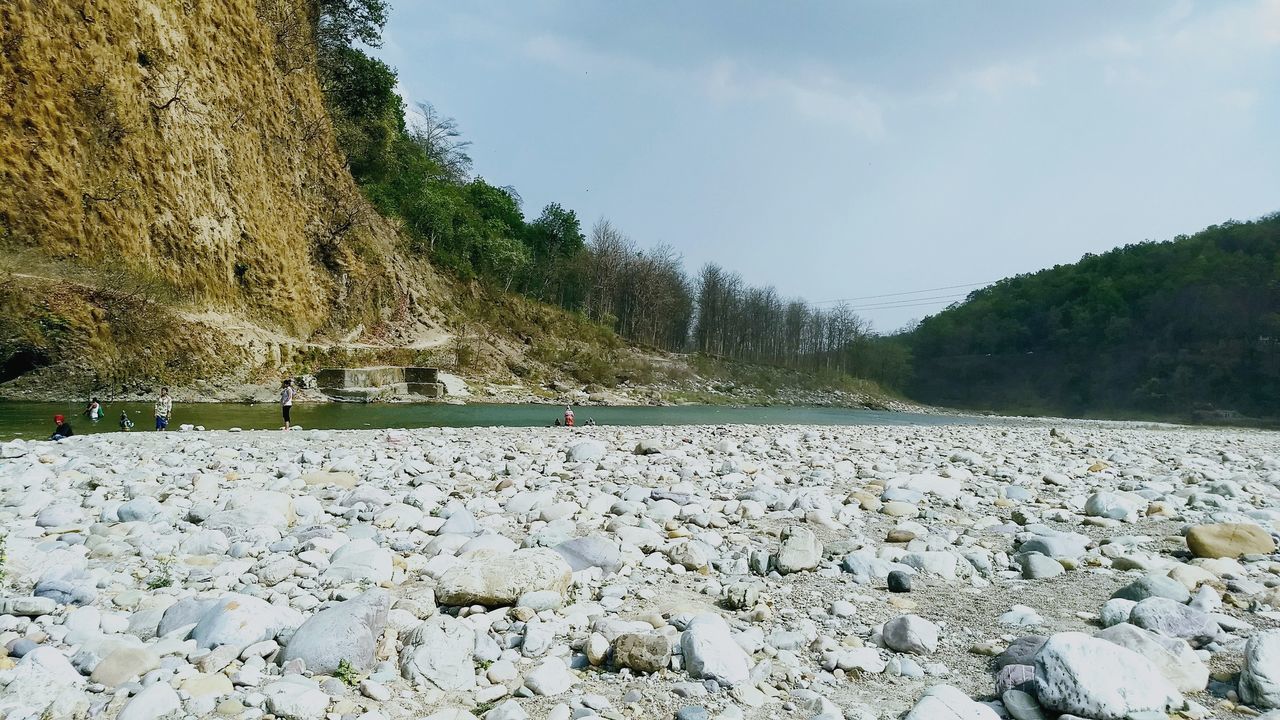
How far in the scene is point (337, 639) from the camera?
2.39 meters

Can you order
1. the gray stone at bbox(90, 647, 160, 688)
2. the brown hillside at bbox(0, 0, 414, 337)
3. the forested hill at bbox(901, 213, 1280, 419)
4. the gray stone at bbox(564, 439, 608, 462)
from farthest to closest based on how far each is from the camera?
the forested hill at bbox(901, 213, 1280, 419) < the brown hillside at bbox(0, 0, 414, 337) < the gray stone at bbox(564, 439, 608, 462) < the gray stone at bbox(90, 647, 160, 688)

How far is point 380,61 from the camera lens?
35969 millimetres

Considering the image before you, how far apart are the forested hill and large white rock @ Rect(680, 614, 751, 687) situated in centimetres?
6320

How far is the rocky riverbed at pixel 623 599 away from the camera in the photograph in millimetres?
2141

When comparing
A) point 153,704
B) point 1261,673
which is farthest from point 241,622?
point 1261,673

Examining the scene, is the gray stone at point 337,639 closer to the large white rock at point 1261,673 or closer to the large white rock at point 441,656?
the large white rock at point 441,656

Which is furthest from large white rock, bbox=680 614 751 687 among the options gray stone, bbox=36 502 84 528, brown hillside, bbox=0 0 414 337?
brown hillside, bbox=0 0 414 337

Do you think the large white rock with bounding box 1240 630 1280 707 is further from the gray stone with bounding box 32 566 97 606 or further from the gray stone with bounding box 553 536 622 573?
the gray stone with bounding box 32 566 97 606

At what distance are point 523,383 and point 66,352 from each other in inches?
854

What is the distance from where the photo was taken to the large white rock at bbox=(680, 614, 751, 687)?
2330mm

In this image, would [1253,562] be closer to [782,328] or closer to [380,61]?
[380,61]

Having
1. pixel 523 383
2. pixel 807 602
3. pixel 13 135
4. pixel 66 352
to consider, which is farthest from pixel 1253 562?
pixel 523 383

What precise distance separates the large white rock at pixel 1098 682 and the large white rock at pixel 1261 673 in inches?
9.9

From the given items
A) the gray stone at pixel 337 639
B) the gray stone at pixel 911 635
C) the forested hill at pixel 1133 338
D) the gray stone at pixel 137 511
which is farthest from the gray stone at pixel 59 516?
the forested hill at pixel 1133 338
